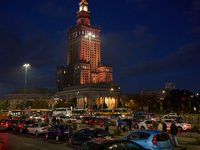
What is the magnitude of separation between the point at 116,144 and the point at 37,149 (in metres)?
11.5

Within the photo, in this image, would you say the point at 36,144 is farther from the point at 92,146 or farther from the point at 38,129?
the point at 92,146

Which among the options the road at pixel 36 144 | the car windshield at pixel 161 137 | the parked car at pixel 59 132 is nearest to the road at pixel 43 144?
the road at pixel 36 144

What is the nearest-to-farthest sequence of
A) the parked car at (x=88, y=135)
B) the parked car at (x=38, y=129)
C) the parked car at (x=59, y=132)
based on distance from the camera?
1. the parked car at (x=88, y=135)
2. the parked car at (x=59, y=132)
3. the parked car at (x=38, y=129)

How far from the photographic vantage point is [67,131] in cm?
2241

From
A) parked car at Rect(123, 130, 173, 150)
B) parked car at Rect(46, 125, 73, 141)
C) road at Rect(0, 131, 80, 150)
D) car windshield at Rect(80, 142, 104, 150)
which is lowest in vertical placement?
road at Rect(0, 131, 80, 150)

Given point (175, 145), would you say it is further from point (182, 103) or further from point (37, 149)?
point (182, 103)

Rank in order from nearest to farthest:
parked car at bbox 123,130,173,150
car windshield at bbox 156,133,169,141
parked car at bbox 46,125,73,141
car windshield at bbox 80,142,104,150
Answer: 1. car windshield at bbox 80,142,104,150
2. parked car at bbox 123,130,173,150
3. car windshield at bbox 156,133,169,141
4. parked car at bbox 46,125,73,141

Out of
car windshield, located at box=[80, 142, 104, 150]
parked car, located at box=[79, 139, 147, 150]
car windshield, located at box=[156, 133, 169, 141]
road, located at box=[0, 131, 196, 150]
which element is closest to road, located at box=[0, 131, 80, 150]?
road, located at box=[0, 131, 196, 150]

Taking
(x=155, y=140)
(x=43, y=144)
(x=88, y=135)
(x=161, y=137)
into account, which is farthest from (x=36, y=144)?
(x=161, y=137)

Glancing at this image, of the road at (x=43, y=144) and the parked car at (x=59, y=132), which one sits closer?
the road at (x=43, y=144)

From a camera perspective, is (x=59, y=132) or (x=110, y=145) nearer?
(x=110, y=145)

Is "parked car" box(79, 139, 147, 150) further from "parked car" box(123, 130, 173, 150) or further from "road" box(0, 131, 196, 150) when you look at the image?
"road" box(0, 131, 196, 150)

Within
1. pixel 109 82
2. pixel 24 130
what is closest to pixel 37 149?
pixel 24 130

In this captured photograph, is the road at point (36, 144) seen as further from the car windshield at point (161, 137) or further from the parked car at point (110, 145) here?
the parked car at point (110, 145)
